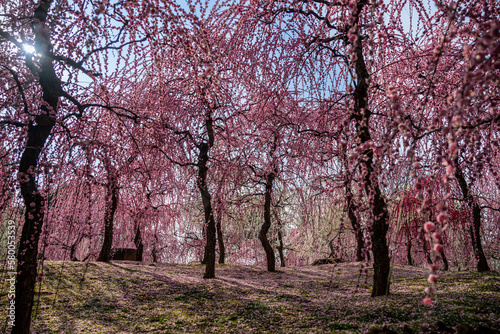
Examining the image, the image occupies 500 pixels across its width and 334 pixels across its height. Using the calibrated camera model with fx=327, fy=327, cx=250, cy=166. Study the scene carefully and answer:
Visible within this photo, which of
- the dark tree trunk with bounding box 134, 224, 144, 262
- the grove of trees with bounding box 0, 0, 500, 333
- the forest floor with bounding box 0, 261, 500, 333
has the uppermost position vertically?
the grove of trees with bounding box 0, 0, 500, 333

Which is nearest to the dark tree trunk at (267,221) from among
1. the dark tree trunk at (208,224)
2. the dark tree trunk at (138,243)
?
the dark tree trunk at (208,224)

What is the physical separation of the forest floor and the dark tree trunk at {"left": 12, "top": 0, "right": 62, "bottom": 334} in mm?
264

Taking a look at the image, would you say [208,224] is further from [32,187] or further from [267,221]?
[32,187]

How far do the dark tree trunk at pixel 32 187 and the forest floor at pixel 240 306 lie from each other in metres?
0.26

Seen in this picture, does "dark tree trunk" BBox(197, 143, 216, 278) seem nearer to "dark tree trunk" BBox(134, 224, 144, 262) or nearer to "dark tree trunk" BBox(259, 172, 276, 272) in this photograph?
"dark tree trunk" BBox(259, 172, 276, 272)

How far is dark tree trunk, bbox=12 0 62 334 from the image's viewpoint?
4184 millimetres

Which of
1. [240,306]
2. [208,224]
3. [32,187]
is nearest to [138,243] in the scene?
[208,224]

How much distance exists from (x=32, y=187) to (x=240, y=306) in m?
4.12

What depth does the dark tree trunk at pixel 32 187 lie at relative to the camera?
4184 mm

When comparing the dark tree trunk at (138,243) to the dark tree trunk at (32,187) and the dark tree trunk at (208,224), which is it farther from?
the dark tree trunk at (32,187)

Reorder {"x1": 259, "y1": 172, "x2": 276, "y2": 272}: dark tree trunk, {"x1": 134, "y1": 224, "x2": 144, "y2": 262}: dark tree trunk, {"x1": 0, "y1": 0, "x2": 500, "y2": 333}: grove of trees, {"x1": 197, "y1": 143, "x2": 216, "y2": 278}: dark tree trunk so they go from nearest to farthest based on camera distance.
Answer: {"x1": 0, "y1": 0, "x2": 500, "y2": 333}: grove of trees → {"x1": 197, "y1": 143, "x2": 216, "y2": 278}: dark tree trunk → {"x1": 259, "y1": 172, "x2": 276, "y2": 272}: dark tree trunk → {"x1": 134, "y1": 224, "x2": 144, "y2": 262}: dark tree trunk

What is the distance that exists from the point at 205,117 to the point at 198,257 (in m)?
11.6

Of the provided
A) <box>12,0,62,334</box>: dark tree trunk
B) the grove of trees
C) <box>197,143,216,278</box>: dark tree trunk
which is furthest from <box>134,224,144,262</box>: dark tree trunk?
<box>12,0,62,334</box>: dark tree trunk

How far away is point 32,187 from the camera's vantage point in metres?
4.41
